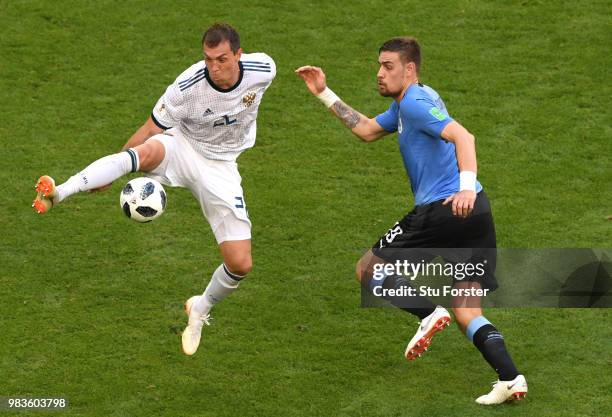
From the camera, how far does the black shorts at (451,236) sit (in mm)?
9109

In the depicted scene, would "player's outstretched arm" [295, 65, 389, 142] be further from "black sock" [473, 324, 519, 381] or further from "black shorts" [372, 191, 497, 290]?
"black sock" [473, 324, 519, 381]

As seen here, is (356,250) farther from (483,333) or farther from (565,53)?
(565,53)

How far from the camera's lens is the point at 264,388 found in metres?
9.36

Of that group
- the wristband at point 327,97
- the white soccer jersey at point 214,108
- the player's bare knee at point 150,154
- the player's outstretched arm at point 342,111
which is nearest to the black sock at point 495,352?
the player's outstretched arm at point 342,111

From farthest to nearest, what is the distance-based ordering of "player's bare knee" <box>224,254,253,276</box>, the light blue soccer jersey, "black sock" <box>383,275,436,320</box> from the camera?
"player's bare knee" <box>224,254,253,276</box>, "black sock" <box>383,275,436,320</box>, the light blue soccer jersey

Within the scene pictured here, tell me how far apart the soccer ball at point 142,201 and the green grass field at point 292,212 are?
123 cm

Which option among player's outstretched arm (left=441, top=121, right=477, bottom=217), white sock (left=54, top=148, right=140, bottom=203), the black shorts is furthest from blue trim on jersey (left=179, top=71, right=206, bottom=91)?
player's outstretched arm (left=441, top=121, right=477, bottom=217)

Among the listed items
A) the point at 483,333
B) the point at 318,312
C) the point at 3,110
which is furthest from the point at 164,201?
the point at 3,110

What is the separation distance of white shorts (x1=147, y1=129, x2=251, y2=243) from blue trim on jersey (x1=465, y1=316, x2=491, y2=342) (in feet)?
6.34

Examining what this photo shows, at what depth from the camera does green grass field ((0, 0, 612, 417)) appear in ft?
30.9

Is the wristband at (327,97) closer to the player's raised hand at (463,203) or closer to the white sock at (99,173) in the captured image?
the white sock at (99,173)

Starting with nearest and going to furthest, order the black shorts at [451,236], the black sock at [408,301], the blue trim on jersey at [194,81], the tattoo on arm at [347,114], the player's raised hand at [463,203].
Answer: the player's raised hand at [463,203]
the black shorts at [451,236]
the black sock at [408,301]
the blue trim on jersey at [194,81]
the tattoo on arm at [347,114]

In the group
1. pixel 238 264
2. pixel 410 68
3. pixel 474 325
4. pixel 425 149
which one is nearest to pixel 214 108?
pixel 238 264

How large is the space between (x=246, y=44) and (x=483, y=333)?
6.47m
